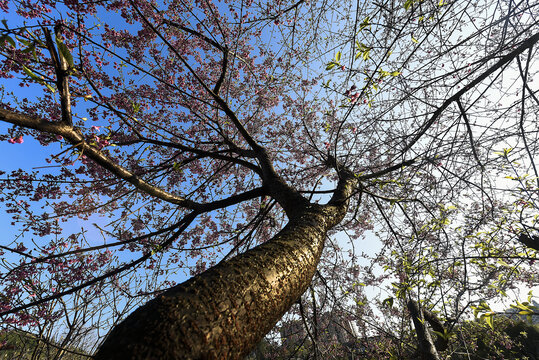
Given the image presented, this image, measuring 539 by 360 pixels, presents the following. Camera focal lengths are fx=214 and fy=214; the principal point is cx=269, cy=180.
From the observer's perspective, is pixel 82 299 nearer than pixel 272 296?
No

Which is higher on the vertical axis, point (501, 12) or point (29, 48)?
point (29, 48)

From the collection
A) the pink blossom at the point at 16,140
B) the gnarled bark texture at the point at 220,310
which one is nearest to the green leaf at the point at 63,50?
the gnarled bark texture at the point at 220,310

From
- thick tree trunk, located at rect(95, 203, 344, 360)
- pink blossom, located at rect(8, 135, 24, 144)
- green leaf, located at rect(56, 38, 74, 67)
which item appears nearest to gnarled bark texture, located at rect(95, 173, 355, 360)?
thick tree trunk, located at rect(95, 203, 344, 360)

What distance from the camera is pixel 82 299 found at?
18.9 ft

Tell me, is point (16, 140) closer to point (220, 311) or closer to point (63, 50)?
point (63, 50)

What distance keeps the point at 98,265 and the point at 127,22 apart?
5.43 m

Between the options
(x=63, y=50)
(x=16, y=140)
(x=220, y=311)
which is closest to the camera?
(x=220, y=311)

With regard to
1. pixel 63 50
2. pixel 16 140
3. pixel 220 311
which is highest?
pixel 16 140

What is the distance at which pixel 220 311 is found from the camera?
791mm

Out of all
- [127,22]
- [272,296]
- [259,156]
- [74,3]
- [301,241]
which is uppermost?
[127,22]

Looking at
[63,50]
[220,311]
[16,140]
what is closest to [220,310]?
[220,311]

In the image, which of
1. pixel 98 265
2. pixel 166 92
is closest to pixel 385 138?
pixel 166 92

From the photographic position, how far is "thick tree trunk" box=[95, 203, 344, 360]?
0.63m

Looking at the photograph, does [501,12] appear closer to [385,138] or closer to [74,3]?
[385,138]
